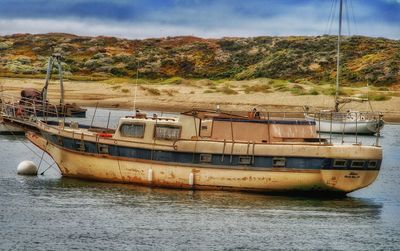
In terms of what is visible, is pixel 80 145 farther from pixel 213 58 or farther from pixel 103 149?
pixel 213 58

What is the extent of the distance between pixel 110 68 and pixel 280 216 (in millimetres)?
101536

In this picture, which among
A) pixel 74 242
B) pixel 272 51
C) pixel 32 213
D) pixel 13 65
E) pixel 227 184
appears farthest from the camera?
pixel 272 51

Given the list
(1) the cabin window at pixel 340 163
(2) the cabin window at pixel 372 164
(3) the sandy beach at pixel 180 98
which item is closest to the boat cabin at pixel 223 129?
(1) the cabin window at pixel 340 163

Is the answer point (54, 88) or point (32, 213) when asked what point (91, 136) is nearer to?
point (32, 213)

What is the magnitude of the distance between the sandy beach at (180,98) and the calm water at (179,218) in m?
47.4

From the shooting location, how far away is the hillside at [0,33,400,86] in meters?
122

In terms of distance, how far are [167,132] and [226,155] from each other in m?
3.04

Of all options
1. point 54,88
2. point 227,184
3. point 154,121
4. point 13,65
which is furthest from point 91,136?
point 13,65

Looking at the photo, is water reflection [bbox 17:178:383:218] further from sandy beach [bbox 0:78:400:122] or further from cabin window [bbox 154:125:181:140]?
sandy beach [bbox 0:78:400:122]

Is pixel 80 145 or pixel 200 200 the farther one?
pixel 80 145

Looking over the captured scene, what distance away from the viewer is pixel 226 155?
37.5 metres

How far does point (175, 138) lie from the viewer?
3831 centimetres

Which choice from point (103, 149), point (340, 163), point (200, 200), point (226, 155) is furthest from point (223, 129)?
point (103, 149)

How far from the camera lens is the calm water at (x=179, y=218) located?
29359 millimetres
